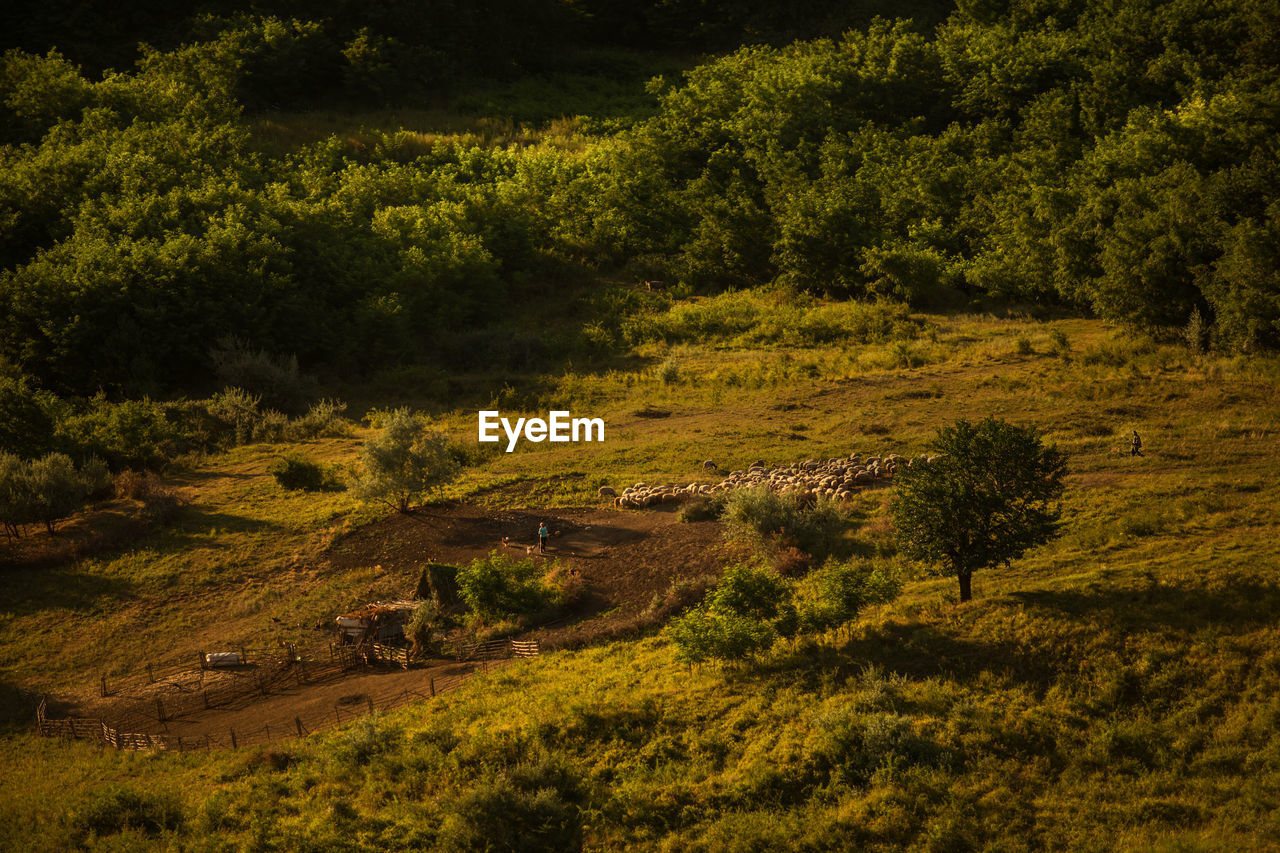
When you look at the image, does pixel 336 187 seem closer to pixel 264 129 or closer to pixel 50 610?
pixel 264 129

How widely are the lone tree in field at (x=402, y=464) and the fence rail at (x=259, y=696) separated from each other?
7.17 meters

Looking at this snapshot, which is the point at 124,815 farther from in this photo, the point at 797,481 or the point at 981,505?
the point at 797,481

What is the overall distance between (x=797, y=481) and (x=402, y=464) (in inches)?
460

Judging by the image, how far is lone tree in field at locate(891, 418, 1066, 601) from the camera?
21938mm

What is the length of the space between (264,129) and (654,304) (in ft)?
95.0

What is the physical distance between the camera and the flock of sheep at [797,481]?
98.6 feet

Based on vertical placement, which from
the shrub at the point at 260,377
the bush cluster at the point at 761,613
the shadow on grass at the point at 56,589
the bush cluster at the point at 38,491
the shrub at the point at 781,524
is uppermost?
the shrub at the point at 260,377

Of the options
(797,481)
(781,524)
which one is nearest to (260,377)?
(797,481)

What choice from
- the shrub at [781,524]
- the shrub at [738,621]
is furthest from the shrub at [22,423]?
the shrub at [738,621]

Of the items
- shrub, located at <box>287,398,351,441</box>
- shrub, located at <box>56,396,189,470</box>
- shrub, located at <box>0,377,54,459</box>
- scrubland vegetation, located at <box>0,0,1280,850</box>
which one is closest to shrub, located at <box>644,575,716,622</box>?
scrubland vegetation, located at <box>0,0,1280,850</box>

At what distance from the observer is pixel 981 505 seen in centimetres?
2184

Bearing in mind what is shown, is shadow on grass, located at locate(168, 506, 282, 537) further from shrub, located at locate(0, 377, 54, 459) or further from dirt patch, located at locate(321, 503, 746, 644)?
shrub, located at locate(0, 377, 54, 459)

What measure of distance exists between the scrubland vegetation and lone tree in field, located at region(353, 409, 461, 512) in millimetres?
158

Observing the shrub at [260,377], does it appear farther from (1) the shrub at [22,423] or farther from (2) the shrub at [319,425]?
(1) the shrub at [22,423]
